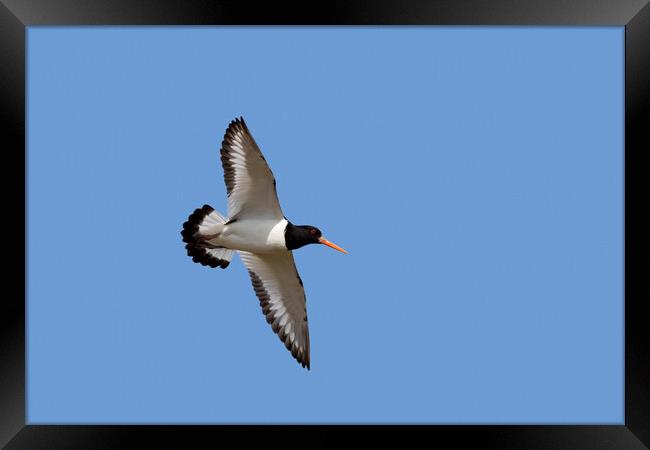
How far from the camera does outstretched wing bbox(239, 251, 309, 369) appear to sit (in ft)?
18.8

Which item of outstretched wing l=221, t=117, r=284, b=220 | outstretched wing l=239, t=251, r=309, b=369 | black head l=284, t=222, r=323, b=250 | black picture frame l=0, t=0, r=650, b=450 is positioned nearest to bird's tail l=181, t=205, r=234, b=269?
outstretched wing l=221, t=117, r=284, b=220

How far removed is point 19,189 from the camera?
459 centimetres

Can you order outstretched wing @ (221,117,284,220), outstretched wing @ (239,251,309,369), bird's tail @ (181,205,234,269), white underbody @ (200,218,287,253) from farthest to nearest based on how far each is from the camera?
outstretched wing @ (239,251,309,369), bird's tail @ (181,205,234,269), white underbody @ (200,218,287,253), outstretched wing @ (221,117,284,220)

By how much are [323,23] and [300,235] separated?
1525mm

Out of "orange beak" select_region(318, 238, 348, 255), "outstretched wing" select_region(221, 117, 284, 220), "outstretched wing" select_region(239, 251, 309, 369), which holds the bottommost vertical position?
"outstretched wing" select_region(239, 251, 309, 369)

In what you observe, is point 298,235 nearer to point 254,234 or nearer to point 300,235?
point 300,235

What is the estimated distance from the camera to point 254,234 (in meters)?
5.40

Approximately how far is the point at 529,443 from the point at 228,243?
89.2 inches

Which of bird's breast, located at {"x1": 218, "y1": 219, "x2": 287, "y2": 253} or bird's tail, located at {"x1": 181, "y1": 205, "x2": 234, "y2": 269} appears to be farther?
bird's tail, located at {"x1": 181, "y1": 205, "x2": 234, "y2": 269}

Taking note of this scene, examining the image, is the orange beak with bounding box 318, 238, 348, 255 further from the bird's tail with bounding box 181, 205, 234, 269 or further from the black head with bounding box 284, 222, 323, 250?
the bird's tail with bounding box 181, 205, 234, 269

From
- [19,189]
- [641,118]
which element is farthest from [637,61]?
[19,189]

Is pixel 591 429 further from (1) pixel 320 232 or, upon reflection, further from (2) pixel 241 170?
(2) pixel 241 170

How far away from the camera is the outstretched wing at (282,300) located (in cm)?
573

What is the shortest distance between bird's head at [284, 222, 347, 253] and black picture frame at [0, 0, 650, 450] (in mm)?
1327
